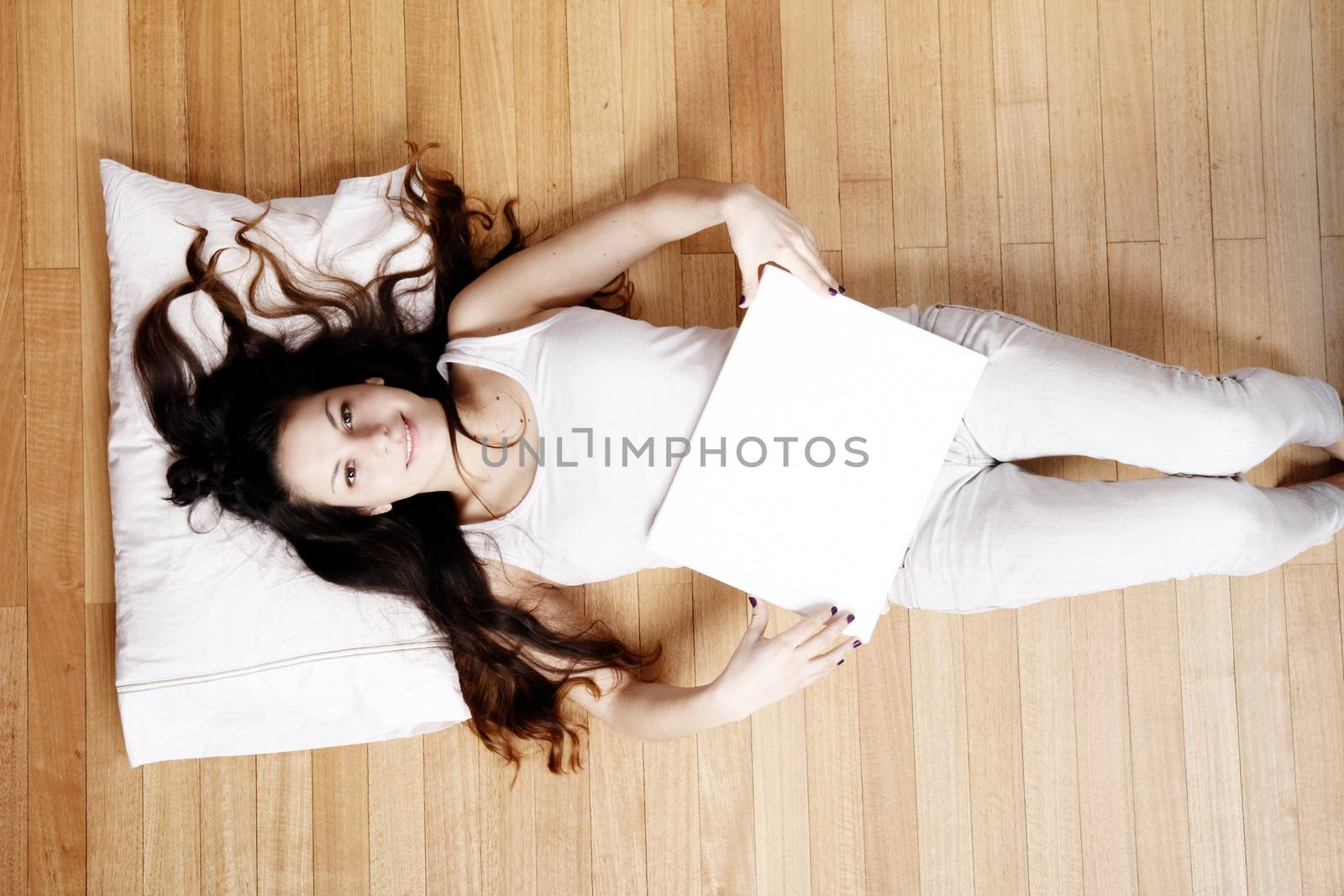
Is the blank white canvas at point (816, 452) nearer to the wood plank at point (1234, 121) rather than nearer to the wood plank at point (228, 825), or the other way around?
the wood plank at point (1234, 121)

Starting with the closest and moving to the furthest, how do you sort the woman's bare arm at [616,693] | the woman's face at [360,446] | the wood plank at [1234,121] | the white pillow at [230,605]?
the woman's face at [360,446]
the woman's bare arm at [616,693]
the white pillow at [230,605]
the wood plank at [1234,121]

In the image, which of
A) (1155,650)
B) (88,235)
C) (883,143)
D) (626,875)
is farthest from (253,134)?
(1155,650)

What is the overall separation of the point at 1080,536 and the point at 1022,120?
74 cm

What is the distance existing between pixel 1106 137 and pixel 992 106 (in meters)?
0.20

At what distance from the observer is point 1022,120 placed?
4.45 ft

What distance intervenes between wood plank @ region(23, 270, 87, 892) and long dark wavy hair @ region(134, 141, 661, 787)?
10.1 inches

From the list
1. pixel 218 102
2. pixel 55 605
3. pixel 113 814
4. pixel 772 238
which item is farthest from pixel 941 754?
pixel 218 102

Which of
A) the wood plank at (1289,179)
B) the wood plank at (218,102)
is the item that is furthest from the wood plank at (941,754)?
the wood plank at (218,102)

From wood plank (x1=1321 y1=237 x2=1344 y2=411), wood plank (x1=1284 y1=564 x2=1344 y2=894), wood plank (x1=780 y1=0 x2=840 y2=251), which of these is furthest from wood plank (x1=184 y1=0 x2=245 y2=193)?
wood plank (x1=1284 y1=564 x2=1344 y2=894)

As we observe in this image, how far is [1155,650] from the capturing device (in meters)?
1.33

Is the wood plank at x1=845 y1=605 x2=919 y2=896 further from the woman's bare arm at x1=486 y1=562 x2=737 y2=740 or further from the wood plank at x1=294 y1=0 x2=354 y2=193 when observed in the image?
the wood plank at x1=294 y1=0 x2=354 y2=193

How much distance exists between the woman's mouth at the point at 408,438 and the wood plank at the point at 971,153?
2.97 feet

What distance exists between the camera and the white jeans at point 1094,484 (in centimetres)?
104

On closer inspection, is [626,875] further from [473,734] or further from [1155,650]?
[1155,650]
